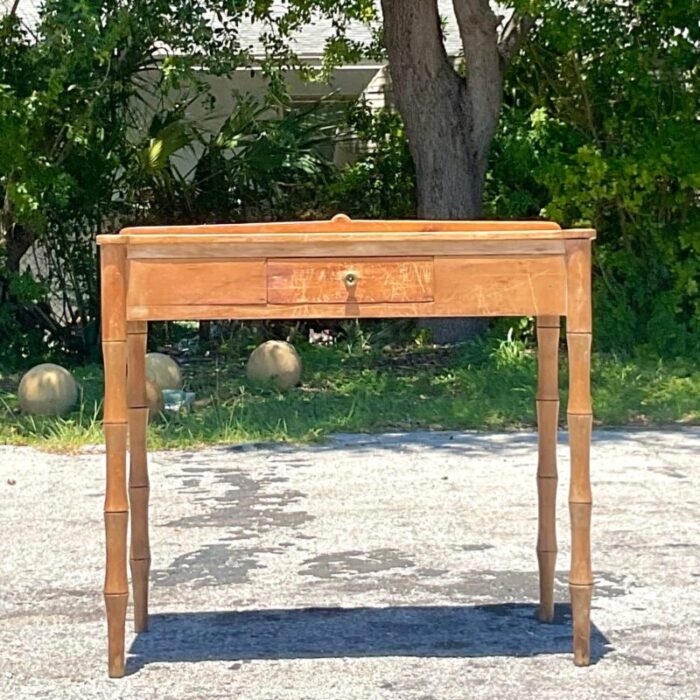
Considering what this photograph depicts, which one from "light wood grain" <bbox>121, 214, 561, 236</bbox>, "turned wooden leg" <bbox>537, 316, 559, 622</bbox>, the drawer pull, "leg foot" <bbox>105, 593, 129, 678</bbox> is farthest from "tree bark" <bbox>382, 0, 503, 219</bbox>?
Result: "leg foot" <bbox>105, 593, 129, 678</bbox>

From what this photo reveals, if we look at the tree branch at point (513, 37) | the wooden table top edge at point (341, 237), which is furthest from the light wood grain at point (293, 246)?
the tree branch at point (513, 37)

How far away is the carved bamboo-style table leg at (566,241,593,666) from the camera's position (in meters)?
3.84

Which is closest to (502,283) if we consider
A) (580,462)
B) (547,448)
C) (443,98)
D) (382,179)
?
(580,462)

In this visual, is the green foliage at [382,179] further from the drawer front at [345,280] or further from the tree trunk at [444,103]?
the drawer front at [345,280]

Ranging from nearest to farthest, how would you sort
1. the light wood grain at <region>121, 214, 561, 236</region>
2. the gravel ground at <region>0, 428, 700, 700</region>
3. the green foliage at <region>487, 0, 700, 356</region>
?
the gravel ground at <region>0, 428, 700, 700</region>, the light wood grain at <region>121, 214, 561, 236</region>, the green foliage at <region>487, 0, 700, 356</region>

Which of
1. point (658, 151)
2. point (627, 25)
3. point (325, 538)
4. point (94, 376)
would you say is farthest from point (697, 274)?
point (325, 538)

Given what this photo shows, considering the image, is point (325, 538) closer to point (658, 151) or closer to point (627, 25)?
point (658, 151)

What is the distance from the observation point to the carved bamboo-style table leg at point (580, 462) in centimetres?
384

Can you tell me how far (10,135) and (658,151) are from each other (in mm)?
4767

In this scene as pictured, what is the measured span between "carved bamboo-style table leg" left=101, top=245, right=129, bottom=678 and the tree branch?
8011 millimetres

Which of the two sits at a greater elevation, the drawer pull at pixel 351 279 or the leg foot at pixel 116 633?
the drawer pull at pixel 351 279

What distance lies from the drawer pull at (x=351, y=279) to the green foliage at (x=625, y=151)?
23.5 ft

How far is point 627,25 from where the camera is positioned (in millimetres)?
11109

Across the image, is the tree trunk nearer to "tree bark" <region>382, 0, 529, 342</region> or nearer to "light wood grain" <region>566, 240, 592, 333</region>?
"tree bark" <region>382, 0, 529, 342</region>
